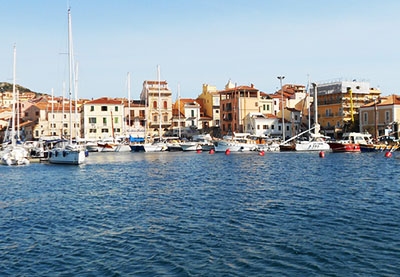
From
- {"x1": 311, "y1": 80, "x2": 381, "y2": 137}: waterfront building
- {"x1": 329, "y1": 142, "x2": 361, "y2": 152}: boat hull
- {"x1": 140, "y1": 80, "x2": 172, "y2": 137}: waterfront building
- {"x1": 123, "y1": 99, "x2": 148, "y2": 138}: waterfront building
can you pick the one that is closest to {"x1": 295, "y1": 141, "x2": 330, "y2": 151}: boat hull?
{"x1": 329, "y1": 142, "x2": 361, "y2": 152}: boat hull

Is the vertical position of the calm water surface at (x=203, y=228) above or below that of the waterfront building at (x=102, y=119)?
below

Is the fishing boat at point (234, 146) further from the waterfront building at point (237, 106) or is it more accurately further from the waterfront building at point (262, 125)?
the waterfront building at point (237, 106)

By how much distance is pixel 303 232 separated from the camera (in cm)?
1770

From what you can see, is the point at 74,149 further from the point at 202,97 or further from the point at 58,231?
the point at 202,97

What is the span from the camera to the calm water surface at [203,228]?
14.0 meters

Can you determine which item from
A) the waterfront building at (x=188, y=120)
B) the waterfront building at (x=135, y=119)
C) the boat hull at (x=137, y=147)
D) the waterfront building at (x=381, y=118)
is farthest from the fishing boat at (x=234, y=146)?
the waterfront building at (x=135, y=119)

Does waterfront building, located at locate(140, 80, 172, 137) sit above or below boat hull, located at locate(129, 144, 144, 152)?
above

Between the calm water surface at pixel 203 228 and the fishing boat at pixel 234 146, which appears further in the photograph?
the fishing boat at pixel 234 146

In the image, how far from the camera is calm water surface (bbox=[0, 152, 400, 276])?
45.9 ft

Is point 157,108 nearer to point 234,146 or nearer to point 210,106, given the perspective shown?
point 210,106

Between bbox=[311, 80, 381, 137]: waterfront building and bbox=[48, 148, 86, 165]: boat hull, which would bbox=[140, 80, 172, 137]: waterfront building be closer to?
bbox=[311, 80, 381, 137]: waterfront building

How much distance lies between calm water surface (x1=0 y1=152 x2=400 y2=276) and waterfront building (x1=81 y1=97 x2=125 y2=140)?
63506 mm

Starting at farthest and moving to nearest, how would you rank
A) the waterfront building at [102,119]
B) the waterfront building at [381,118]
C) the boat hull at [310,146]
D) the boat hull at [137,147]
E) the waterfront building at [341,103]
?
the waterfront building at [102,119], the waterfront building at [341,103], the boat hull at [137,147], the waterfront building at [381,118], the boat hull at [310,146]

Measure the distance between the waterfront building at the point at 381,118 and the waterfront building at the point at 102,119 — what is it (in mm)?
44897
